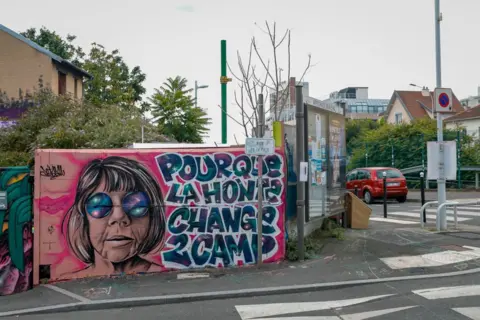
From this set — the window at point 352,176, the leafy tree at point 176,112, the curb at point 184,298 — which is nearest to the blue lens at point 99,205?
the curb at point 184,298

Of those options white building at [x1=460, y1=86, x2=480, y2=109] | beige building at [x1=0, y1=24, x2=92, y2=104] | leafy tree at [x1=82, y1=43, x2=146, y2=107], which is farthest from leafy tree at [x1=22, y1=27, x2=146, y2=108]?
white building at [x1=460, y1=86, x2=480, y2=109]

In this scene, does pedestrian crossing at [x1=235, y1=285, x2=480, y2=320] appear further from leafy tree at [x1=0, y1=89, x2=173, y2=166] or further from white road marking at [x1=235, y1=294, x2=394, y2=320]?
leafy tree at [x1=0, y1=89, x2=173, y2=166]

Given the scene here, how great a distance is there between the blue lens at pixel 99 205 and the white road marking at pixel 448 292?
16.0 feet

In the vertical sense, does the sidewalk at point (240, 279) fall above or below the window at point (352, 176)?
below

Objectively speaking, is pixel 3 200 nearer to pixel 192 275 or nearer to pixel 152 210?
pixel 152 210

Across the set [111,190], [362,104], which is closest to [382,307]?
[111,190]

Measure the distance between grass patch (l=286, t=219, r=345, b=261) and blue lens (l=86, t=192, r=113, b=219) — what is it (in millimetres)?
3250

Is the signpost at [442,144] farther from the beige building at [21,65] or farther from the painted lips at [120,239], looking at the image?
the beige building at [21,65]

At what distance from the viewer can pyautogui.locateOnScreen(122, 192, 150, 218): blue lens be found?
28.1ft

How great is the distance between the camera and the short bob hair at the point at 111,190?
8.38 meters

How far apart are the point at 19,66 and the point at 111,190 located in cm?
1956

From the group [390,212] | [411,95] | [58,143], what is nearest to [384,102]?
[411,95]

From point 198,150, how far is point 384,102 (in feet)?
344

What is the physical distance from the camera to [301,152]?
9164mm
